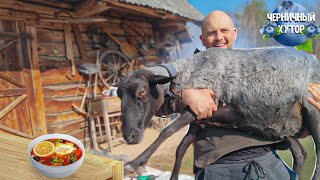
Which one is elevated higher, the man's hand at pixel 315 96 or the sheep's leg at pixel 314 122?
the man's hand at pixel 315 96

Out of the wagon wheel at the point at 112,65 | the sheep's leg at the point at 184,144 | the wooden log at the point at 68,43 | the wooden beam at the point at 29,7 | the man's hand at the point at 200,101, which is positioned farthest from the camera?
the wagon wheel at the point at 112,65

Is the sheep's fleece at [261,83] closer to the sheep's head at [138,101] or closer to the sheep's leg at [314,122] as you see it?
the sheep's leg at [314,122]

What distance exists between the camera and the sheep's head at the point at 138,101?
1.60 m

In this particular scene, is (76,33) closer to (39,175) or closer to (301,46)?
(301,46)

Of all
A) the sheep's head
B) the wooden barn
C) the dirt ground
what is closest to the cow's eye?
the sheep's head

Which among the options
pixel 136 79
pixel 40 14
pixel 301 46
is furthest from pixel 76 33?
pixel 136 79

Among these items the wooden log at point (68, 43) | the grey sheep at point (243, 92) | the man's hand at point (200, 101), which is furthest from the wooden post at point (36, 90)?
the man's hand at point (200, 101)

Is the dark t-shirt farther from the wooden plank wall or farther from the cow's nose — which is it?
the wooden plank wall

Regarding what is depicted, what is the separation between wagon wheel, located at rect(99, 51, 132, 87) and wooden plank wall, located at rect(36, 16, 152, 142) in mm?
349

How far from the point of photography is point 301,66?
5.32 ft

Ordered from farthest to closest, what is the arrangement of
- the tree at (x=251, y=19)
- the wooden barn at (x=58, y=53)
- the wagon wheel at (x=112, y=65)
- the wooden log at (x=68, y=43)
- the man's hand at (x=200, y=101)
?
1. the tree at (x=251, y=19)
2. the wagon wheel at (x=112, y=65)
3. the wooden log at (x=68, y=43)
4. the wooden barn at (x=58, y=53)
5. the man's hand at (x=200, y=101)

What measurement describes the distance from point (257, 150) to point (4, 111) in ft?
16.9

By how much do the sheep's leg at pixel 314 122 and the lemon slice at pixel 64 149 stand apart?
1.41m

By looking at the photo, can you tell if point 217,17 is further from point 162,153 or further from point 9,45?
point 162,153
